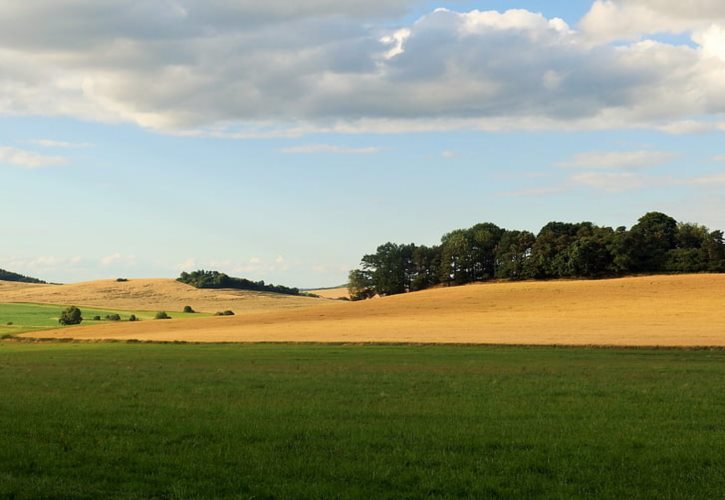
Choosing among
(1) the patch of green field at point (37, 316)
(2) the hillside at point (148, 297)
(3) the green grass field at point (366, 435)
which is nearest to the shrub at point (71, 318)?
(1) the patch of green field at point (37, 316)

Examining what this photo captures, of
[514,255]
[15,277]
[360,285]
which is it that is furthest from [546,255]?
[15,277]

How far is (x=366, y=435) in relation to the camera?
12.8 meters

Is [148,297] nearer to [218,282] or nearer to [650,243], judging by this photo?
[218,282]

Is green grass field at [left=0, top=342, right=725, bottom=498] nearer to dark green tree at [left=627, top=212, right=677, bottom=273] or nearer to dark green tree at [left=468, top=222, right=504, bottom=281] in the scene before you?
dark green tree at [left=627, top=212, right=677, bottom=273]

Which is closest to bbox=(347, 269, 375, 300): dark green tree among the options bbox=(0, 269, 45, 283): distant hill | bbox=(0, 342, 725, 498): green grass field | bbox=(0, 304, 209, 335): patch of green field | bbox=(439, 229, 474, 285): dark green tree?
bbox=(439, 229, 474, 285): dark green tree

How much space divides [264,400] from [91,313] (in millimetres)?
85865

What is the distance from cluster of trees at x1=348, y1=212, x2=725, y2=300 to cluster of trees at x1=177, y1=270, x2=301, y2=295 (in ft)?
81.8

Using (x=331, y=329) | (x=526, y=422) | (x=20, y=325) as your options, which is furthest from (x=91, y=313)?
(x=526, y=422)

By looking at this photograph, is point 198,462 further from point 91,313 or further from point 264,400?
point 91,313

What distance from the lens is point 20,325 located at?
79938 millimetres

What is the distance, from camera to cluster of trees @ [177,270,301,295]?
13688cm

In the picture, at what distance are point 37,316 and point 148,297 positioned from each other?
30315 millimetres

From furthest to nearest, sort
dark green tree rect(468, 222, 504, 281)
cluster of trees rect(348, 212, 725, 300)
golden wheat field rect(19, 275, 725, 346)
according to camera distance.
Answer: dark green tree rect(468, 222, 504, 281), cluster of trees rect(348, 212, 725, 300), golden wheat field rect(19, 275, 725, 346)

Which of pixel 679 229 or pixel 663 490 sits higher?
pixel 679 229
